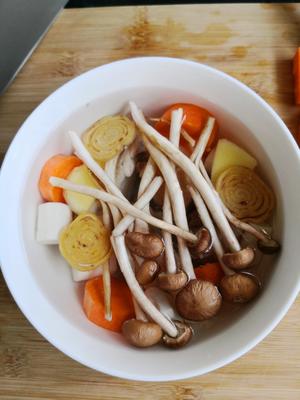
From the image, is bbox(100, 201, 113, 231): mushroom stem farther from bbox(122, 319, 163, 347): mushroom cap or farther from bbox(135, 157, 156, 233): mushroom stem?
bbox(122, 319, 163, 347): mushroom cap

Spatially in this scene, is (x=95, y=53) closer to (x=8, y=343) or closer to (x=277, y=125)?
(x=277, y=125)

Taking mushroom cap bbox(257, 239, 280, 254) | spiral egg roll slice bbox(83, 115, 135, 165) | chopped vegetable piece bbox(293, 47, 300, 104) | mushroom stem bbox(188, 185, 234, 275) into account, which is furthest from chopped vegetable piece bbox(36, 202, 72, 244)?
chopped vegetable piece bbox(293, 47, 300, 104)

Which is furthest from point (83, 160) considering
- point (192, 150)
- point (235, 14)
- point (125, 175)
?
point (235, 14)

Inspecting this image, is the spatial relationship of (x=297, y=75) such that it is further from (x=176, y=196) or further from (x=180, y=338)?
(x=180, y=338)

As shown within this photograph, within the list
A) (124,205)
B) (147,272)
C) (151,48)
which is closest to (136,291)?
(147,272)

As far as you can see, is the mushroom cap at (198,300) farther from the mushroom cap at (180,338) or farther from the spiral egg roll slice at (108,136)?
the spiral egg roll slice at (108,136)

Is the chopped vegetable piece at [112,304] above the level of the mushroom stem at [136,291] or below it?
below

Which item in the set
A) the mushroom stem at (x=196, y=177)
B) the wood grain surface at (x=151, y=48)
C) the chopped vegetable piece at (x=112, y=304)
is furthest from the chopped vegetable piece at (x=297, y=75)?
the chopped vegetable piece at (x=112, y=304)
